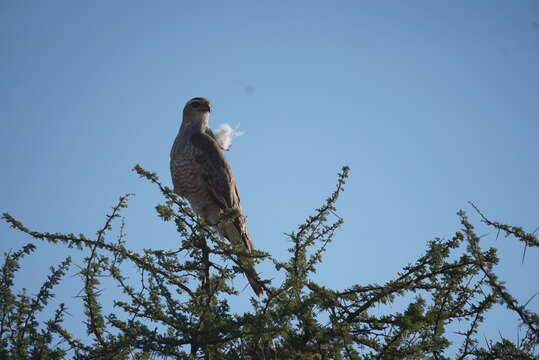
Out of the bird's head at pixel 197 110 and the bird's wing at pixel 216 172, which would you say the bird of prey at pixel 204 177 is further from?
the bird's head at pixel 197 110

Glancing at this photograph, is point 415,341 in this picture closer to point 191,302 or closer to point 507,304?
point 507,304

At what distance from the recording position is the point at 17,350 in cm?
329

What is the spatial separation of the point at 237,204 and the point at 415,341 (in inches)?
166

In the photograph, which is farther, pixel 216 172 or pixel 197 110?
pixel 197 110

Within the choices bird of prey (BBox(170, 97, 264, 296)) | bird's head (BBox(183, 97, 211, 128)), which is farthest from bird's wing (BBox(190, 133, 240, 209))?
bird's head (BBox(183, 97, 211, 128))

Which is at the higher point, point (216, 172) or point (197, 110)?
point (197, 110)

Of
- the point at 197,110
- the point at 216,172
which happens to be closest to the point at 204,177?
the point at 216,172

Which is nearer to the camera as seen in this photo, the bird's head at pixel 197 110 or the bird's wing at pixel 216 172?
the bird's wing at pixel 216 172

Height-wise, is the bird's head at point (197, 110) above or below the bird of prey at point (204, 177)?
above

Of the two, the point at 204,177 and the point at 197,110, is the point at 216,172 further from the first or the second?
the point at 197,110

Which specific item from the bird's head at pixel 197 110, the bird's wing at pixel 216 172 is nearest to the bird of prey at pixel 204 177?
the bird's wing at pixel 216 172

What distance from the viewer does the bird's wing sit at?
268 inches

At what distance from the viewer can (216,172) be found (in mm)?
6875

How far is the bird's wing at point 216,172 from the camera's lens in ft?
22.3
